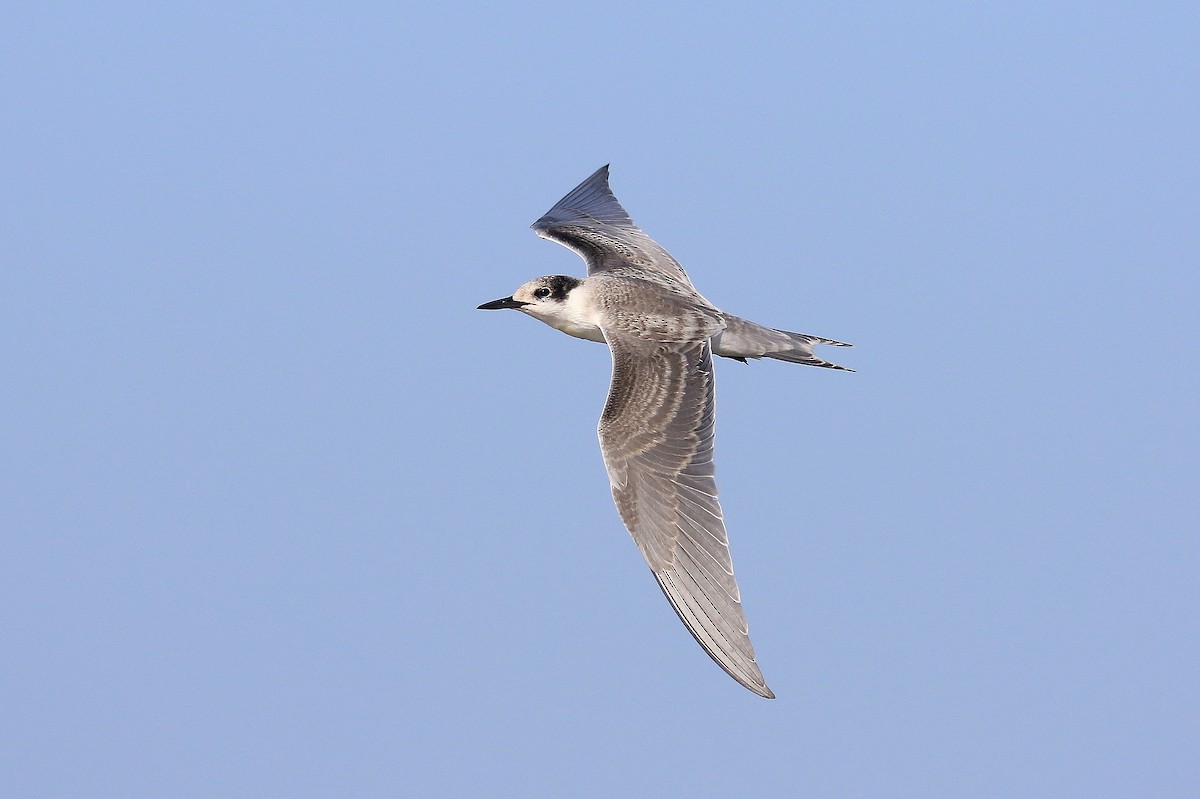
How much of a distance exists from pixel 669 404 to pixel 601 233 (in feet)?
14.1

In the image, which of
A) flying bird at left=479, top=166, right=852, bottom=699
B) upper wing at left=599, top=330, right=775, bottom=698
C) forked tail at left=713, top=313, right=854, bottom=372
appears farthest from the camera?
forked tail at left=713, top=313, right=854, bottom=372

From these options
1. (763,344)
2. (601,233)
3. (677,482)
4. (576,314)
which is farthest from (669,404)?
(601,233)

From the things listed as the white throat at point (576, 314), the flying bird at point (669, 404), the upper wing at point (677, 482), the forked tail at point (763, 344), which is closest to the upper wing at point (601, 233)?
the flying bird at point (669, 404)

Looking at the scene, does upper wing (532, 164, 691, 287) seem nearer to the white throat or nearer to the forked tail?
the white throat

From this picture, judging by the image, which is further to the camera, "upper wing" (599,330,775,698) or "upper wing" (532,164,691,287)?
"upper wing" (532,164,691,287)

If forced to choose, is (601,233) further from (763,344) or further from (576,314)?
(763,344)

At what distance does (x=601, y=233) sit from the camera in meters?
14.2

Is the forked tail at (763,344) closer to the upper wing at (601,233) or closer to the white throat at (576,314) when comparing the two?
the white throat at (576,314)

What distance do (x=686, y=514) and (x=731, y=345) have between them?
7.84 feet

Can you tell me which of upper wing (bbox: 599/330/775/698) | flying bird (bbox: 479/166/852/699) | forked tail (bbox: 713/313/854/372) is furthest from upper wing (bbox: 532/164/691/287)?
upper wing (bbox: 599/330/775/698)

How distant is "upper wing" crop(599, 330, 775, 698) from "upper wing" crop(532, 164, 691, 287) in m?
2.44

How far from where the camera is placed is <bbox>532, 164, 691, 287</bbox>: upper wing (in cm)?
1341

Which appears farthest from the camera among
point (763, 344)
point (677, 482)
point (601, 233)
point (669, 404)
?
point (601, 233)

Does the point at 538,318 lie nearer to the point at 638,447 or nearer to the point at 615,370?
the point at 615,370
